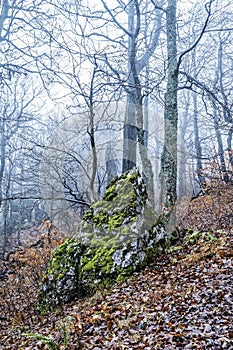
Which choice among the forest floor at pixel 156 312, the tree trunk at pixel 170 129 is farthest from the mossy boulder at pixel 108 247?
the tree trunk at pixel 170 129

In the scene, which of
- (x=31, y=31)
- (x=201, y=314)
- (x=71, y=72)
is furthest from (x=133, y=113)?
(x=201, y=314)

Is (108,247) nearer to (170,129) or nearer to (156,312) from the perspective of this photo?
(156,312)

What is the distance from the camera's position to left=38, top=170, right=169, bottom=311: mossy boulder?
6.60m

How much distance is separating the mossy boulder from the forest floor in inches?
11.7

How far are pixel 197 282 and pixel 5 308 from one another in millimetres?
4861

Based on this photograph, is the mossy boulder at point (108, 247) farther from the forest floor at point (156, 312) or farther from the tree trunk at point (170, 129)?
the tree trunk at point (170, 129)

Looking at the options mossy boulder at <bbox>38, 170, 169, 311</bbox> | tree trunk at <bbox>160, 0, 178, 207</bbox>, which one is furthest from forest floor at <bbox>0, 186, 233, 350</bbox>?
tree trunk at <bbox>160, 0, 178, 207</bbox>

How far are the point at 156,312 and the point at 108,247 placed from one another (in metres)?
2.28

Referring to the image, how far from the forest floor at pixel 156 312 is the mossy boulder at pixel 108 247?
30cm

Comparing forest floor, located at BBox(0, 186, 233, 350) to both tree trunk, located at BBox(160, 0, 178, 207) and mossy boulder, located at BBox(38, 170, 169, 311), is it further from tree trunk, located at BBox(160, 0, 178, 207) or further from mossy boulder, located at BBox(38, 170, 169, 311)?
tree trunk, located at BBox(160, 0, 178, 207)

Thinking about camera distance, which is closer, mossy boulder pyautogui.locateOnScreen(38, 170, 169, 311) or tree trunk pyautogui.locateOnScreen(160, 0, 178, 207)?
mossy boulder pyautogui.locateOnScreen(38, 170, 169, 311)

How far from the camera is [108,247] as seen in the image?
22.5ft

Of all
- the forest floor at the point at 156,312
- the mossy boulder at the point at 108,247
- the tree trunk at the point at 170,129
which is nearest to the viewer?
the forest floor at the point at 156,312

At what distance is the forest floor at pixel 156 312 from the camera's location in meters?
4.02
